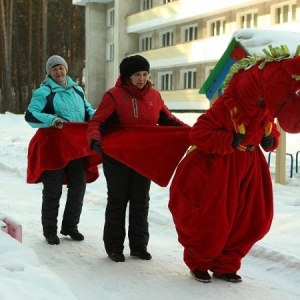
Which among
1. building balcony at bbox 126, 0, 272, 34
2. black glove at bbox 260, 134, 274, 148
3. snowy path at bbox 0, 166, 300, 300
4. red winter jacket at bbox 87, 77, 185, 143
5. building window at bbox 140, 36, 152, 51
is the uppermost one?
building balcony at bbox 126, 0, 272, 34

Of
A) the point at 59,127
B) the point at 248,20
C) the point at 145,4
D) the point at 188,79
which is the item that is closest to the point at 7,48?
the point at 145,4

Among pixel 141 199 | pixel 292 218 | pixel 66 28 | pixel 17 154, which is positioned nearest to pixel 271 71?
pixel 141 199

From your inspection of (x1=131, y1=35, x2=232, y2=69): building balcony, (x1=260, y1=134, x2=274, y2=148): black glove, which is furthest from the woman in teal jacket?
(x1=131, y1=35, x2=232, y2=69): building balcony

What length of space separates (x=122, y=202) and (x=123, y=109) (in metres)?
0.78

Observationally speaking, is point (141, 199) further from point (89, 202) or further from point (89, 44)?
point (89, 44)

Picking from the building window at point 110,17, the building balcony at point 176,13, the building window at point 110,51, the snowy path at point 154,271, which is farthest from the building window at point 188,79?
the snowy path at point 154,271

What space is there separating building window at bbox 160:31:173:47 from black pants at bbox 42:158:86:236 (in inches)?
1030

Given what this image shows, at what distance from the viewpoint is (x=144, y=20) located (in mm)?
31109

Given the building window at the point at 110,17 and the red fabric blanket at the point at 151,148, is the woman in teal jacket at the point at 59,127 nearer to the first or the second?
the red fabric blanket at the point at 151,148

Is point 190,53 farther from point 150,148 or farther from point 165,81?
point 150,148

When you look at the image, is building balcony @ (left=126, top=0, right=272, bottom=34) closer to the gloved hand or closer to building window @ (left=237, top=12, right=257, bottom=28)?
building window @ (left=237, top=12, right=257, bottom=28)

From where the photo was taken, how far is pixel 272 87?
355cm

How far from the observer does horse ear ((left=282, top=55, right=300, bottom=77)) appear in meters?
3.45

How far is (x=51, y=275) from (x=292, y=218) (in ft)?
11.4
